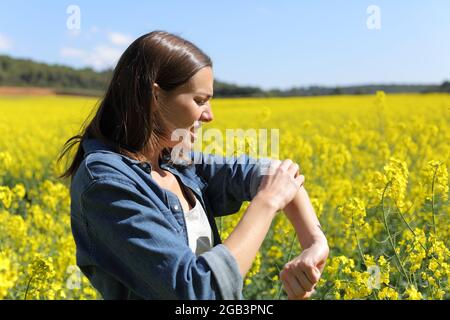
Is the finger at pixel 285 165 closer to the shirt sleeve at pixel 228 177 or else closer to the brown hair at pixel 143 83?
the shirt sleeve at pixel 228 177

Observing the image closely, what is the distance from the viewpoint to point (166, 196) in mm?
1250

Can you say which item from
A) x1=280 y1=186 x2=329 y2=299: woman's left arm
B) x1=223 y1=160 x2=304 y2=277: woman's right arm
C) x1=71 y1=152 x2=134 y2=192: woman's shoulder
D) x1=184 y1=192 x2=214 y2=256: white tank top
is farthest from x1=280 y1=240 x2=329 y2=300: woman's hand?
x1=71 y1=152 x2=134 y2=192: woman's shoulder

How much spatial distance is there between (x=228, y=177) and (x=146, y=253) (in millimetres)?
431

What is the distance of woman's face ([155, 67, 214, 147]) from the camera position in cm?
128

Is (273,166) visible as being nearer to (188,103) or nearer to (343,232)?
(188,103)

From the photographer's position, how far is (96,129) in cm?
131

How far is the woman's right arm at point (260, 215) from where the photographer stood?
1101mm

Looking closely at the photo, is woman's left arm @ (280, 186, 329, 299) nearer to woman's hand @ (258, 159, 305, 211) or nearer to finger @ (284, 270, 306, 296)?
finger @ (284, 270, 306, 296)

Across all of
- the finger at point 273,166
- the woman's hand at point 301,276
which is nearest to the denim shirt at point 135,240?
the woman's hand at point 301,276

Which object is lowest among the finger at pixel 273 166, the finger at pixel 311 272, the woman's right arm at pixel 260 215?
the finger at pixel 311 272

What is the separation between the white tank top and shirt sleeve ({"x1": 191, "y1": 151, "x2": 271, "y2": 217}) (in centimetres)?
9

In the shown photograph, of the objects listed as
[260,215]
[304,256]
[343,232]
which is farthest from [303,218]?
[343,232]
